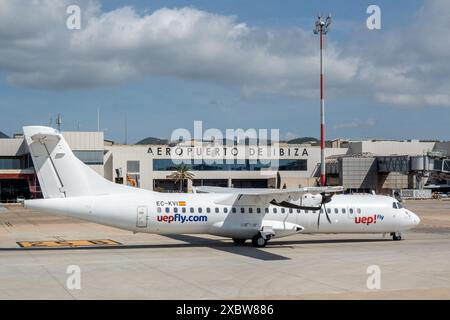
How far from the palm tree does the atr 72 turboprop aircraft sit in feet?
190

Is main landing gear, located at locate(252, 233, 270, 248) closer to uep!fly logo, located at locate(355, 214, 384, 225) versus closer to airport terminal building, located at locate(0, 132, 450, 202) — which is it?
uep!fly logo, located at locate(355, 214, 384, 225)

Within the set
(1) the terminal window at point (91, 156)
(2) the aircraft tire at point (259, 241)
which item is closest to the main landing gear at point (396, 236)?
(2) the aircraft tire at point (259, 241)

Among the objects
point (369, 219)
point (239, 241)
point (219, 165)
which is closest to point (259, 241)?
point (239, 241)

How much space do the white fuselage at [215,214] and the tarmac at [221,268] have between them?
0.97m

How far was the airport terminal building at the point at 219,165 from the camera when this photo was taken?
88875 millimetres

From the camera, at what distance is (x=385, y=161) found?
95.7 metres

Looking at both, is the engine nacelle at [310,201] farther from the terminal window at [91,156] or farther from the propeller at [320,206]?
the terminal window at [91,156]

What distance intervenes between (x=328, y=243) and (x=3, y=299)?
744 inches

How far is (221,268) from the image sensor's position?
21.1m

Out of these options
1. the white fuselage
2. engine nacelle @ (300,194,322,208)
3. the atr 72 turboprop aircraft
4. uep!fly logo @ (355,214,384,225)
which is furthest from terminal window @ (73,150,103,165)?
uep!fly logo @ (355,214,384,225)

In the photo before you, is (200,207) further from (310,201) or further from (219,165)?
(219,165)

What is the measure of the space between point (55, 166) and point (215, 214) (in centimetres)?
789
